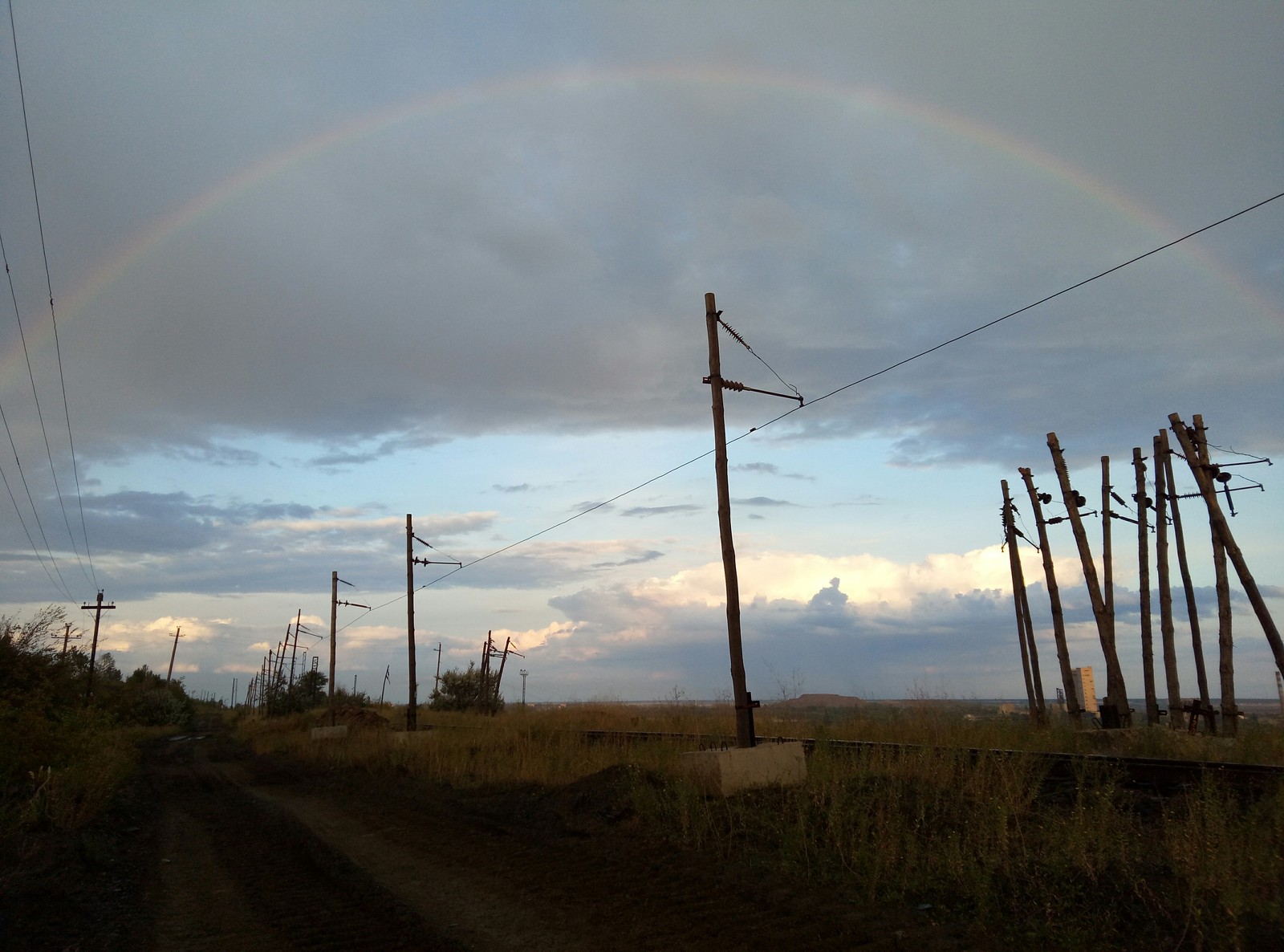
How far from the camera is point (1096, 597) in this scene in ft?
63.6

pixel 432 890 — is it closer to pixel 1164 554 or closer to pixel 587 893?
pixel 587 893

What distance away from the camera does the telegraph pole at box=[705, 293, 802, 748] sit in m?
12.1

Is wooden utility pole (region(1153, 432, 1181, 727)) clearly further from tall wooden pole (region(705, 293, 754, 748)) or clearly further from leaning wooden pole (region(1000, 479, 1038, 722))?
tall wooden pole (region(705, 293, 754, 748))

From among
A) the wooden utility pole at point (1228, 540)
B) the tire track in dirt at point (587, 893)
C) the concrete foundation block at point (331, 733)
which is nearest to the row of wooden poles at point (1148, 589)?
the wooden utility pole at point (1228, 540)

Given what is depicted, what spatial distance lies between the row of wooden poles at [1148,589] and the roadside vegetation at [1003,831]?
2455 mm

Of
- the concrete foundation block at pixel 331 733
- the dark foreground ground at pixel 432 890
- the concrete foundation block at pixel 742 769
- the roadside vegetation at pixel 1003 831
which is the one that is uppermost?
the concrete foundation block at pixel 742 769

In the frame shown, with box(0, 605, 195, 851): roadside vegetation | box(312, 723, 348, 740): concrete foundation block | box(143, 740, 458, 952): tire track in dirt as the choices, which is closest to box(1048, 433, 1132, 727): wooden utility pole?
box(143, 740, 458, 952): tire track in dirt

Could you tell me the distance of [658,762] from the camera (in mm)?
13680

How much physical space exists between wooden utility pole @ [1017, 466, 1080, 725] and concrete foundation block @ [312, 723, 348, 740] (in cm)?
2572

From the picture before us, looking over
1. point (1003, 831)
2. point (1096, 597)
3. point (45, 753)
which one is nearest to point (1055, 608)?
point (1096, 597)

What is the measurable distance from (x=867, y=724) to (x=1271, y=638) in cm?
868

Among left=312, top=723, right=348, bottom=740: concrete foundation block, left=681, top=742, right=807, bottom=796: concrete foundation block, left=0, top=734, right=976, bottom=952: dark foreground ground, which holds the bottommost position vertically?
left=312, top=723, right=348, bottom=740: concrete foundation block

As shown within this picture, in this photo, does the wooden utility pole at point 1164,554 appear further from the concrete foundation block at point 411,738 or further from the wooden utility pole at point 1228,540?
the concrete foundation block at point 411,738

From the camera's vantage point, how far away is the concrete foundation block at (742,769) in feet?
36.1
